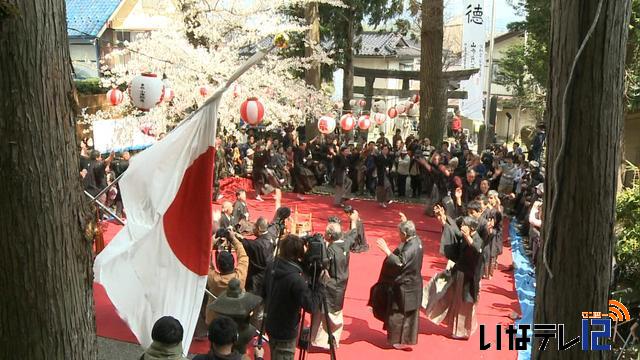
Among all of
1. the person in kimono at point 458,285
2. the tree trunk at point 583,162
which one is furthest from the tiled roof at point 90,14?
the tree trunk at point 583,162

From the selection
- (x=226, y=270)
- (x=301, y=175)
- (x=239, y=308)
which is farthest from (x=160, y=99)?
(x=301, y=175)

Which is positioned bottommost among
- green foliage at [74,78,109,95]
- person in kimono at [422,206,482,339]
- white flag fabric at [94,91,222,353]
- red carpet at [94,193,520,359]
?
red carpet at [94,193,520,359]

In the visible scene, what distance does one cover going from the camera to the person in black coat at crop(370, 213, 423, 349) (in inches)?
279

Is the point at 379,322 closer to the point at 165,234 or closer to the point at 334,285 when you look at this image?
the point at 334,285

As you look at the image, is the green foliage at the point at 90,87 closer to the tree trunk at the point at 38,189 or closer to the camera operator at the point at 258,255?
the camera operator at the point at 258,255

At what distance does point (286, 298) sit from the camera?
5516 millimetres

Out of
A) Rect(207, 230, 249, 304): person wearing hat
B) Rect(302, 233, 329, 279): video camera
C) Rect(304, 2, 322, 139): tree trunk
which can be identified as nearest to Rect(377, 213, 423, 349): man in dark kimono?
Rect(302, 233, 329, 279): video camera

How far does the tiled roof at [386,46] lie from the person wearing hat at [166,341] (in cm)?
3515

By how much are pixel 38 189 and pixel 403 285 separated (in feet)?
16.4

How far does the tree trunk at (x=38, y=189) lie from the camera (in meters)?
2.87

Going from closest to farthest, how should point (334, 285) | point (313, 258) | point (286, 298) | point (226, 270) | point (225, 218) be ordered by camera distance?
1. point (286, 298)
2. point (313, 258)
3. point (226, 270)
4. point (334, 285)
5. point (225, 218)

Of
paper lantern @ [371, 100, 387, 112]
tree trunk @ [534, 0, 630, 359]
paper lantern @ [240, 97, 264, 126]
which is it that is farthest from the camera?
paper lantern @ [371, 100, 387, 112]

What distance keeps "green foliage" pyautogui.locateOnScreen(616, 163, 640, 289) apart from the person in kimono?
1803 millimetres

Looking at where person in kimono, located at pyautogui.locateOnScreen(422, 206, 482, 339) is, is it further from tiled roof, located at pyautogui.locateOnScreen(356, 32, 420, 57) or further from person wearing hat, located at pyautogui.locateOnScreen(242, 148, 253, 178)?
tiled roof, located at pyautogui.locateOnScreen(356, 32, 420, 57)
